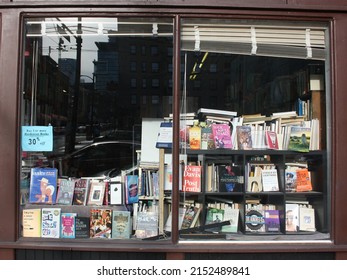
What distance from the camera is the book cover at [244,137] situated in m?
4.28

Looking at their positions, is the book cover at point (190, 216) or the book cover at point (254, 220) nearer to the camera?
the book cover at point (190, 216)

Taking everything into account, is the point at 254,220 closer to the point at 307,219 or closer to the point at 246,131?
the point at 307,219

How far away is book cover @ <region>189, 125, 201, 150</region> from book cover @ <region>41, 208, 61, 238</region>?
1.54m

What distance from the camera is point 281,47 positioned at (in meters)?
4.10

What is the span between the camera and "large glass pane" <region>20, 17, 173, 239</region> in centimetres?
401

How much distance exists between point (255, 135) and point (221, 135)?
1.23 ft

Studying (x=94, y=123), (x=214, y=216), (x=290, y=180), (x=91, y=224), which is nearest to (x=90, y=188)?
(x=91, y=224)

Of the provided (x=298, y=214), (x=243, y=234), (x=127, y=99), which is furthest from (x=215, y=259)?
(x=127, y=99)

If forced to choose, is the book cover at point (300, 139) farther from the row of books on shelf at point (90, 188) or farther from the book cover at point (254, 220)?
the row of books on shelf at point (90, 188)

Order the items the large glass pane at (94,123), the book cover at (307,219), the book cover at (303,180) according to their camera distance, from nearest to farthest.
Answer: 1. the large glass pane at (94,123)
2. the book cover at (307,219)
3. the book cover at (303,180)

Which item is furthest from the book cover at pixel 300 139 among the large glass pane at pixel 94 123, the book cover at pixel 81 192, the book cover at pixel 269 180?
the book cover at pixel 81 192

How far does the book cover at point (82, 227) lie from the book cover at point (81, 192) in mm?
246
